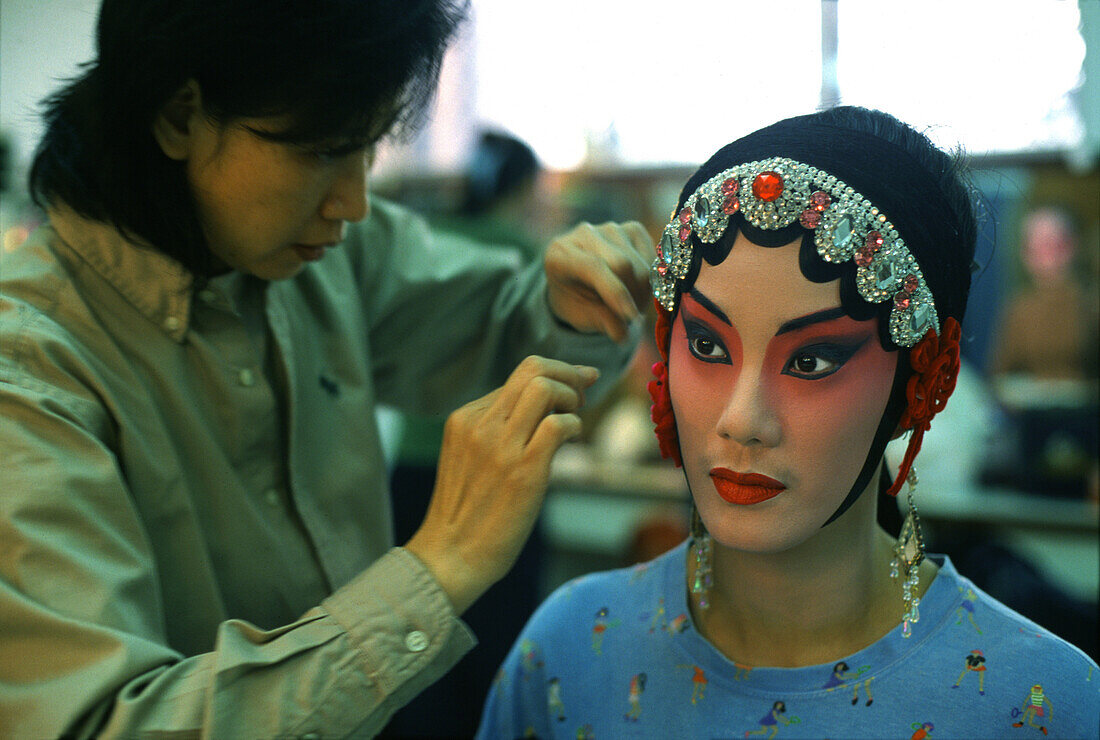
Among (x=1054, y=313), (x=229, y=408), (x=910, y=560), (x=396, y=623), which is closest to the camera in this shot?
(x=396, y=623)

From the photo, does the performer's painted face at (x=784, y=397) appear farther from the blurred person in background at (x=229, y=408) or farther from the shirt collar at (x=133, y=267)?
the shirt collar at (x=133, y=267)

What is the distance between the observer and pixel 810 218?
0.81 m

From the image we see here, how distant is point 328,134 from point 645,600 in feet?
2.11

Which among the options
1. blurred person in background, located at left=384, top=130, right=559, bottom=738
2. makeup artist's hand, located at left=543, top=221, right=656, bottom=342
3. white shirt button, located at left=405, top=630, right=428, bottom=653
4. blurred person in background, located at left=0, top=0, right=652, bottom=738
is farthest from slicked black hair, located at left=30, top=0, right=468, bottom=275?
blurred person in background, located at left=384, top=130, right=559, bottom=738

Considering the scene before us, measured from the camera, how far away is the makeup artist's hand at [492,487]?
33.1 inches

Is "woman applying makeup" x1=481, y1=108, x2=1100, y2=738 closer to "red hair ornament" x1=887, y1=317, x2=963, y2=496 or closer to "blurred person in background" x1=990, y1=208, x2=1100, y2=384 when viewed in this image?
"red hair ornament" x1=887, y1=317, x2=963, y2=496

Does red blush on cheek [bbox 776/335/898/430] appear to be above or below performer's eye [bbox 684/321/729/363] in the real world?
below

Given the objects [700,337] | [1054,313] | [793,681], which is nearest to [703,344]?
[700,337]

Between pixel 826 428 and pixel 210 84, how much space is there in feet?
2.27

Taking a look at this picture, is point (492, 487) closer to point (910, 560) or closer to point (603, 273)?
point (603, 273)

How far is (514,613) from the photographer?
207cm

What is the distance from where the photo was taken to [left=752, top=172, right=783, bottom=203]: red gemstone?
0.82m

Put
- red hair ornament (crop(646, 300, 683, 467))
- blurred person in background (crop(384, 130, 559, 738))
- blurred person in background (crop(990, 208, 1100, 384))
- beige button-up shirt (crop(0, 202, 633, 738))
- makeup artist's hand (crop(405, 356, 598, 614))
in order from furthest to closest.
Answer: blurred person in background (crop(990, 208, 1100, 384))
blurred person in background (crop(384, 130, 559, 738))
red hair ornament (crop(646, 300, 683, 467))
makeup artist's hand (crop(405, 356, 598, 614))
beige button-up shirt (crop(0, 202, 633, 738))

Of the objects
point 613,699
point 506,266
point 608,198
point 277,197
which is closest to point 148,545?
point 277,197
